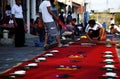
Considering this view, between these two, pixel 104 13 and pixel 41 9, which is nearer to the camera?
pixel 41 9

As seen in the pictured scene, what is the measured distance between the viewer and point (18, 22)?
13.5m

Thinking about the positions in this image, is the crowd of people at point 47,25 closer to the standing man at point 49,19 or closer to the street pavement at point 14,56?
the standing man at point 49,19

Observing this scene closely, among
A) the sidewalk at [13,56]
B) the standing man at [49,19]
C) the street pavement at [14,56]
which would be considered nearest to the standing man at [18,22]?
the street pavement at [14,56]

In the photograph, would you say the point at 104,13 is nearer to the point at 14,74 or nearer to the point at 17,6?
the point at 17,6

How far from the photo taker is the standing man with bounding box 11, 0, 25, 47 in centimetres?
1330

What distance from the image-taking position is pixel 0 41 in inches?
590

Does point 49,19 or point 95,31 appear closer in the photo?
point 49,19

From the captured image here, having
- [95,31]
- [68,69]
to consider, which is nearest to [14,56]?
[68,69]

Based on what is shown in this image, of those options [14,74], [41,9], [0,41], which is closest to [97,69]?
[14,74]

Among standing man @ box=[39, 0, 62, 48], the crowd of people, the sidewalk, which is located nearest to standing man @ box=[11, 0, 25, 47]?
the crowd of people

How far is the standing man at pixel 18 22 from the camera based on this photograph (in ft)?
43.6

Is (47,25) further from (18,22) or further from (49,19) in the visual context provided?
(18,22)

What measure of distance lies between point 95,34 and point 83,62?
6018mm

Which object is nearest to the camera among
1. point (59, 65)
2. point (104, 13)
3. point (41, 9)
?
point (59, 65)
